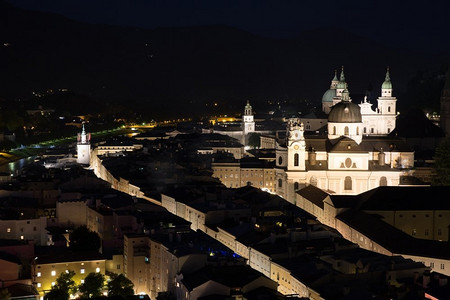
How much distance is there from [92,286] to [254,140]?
54.1 meters

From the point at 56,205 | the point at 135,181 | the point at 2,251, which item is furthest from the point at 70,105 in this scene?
the point at 2,251

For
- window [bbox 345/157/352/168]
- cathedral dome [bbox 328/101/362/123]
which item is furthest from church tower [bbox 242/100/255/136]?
window [bbox 345/157/352/168]

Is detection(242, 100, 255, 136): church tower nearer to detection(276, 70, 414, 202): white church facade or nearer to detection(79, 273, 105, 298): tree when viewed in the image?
detection(276, 70, 414, 202): white church facade

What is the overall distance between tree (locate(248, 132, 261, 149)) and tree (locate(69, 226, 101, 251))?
4704 centimetres

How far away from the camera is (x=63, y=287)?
93.8ft

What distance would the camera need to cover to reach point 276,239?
32.4m

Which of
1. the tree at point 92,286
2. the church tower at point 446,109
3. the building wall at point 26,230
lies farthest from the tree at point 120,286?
the church tower at point 446,109

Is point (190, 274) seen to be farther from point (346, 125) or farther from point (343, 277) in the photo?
point (346, 125)

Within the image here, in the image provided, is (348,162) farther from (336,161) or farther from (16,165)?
(16,165)

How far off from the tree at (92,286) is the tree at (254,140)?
52.1m

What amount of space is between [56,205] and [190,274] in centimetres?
1476

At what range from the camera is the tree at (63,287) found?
28031mm

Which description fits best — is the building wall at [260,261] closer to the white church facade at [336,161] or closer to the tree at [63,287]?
the tree at [63,287]

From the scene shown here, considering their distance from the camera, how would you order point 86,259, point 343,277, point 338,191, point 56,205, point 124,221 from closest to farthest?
point 343,277
point 86,259
point 124,221
point 56,205
point 338,191
